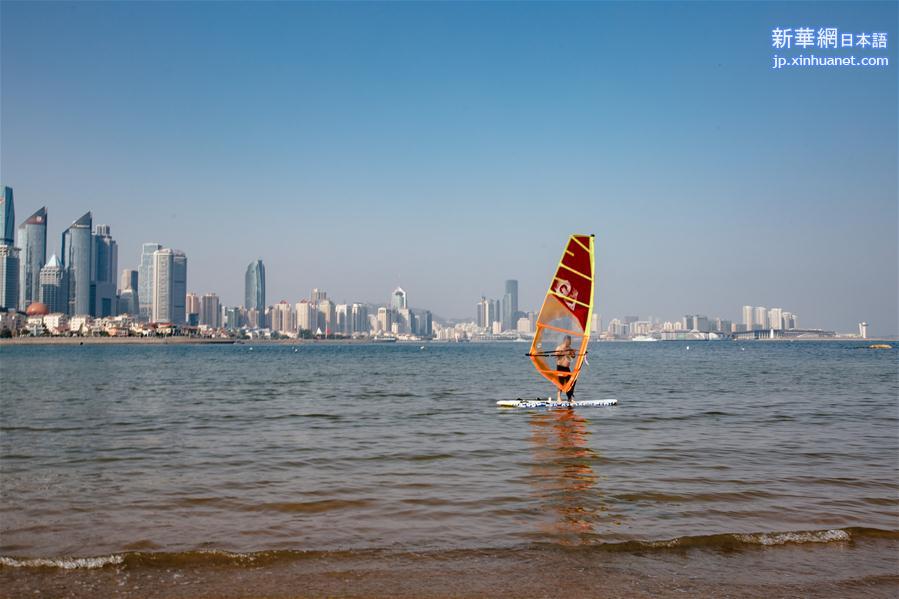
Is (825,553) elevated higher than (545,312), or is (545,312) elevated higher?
(545,312)

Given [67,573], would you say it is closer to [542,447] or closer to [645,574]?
[645,574]

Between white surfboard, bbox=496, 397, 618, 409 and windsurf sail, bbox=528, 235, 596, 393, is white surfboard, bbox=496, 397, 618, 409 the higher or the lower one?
the lower one

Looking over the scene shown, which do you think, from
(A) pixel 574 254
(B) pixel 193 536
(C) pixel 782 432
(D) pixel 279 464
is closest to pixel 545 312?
(A) pixel 574 254

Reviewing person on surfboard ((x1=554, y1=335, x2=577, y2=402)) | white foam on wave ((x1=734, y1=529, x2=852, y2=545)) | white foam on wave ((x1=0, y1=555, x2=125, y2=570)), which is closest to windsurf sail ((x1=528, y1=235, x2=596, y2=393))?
person on surfboard ((x1=554, y1=335, x2=577, y2=402))

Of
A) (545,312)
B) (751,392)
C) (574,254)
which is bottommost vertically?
(751,392)

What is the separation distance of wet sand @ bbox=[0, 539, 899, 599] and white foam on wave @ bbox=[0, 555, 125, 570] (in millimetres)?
107

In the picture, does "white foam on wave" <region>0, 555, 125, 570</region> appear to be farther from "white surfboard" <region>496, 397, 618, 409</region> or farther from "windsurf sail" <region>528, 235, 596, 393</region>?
"white surfboard" <region>496, 397, 618, 409</region>

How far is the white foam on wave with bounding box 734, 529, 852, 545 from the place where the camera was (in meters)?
8.38

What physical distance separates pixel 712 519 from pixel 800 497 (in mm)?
2314

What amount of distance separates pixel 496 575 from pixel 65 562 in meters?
4.61

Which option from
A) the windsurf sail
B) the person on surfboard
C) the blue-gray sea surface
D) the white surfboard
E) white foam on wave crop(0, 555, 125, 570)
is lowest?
the white surfboard

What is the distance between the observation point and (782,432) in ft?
60.5

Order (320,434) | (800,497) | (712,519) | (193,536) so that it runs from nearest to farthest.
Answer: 1. (193,536)
2. (712,519)
3. (800,497)
4. (320,434)

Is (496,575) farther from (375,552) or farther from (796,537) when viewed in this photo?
(796,537)
